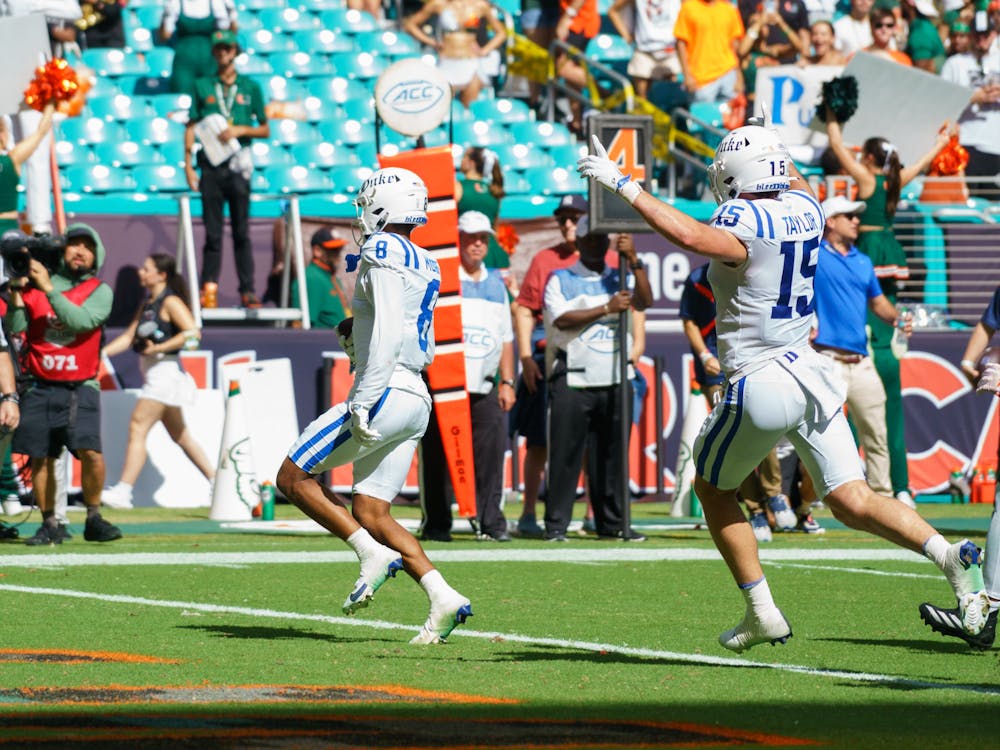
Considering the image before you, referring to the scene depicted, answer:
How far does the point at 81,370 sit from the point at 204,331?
4.35m

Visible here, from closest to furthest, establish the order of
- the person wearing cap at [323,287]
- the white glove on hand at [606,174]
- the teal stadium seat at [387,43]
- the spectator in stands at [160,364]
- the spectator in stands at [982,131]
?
the white glove on hand at [606,174]
the spectator in stands at [160,364]
the person wearing cap at [323,287]
the spectator in stands at [982,131]
the teal stadium seat at [387,43]

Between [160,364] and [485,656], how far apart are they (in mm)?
9156

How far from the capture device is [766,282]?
24.7 ft

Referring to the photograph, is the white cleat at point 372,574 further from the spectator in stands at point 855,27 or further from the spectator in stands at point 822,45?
the spectator in stands at point 855,27

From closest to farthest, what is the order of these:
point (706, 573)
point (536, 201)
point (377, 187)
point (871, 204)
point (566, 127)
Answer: point (377, 187), point (706, 573), point (871, 204), point (536, 201), point (566, 127)

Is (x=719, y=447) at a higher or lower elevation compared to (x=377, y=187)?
lower

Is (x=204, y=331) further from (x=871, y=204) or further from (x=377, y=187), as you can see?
(x=377, y=187)

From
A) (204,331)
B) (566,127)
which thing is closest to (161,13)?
(566,127)

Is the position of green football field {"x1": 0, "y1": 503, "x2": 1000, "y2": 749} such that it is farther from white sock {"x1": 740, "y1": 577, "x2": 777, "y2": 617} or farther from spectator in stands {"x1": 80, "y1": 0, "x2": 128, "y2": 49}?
spectator in stands {"x1": 80, "y1": 0, "x2": 128, "y2": 49}

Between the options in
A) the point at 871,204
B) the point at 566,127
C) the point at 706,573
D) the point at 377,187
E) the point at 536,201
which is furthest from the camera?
the point at 566,127

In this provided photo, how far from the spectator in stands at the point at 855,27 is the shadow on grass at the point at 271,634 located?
16.3 meters

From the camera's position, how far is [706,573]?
37.1 feet

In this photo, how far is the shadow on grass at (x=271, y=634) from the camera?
8289mm

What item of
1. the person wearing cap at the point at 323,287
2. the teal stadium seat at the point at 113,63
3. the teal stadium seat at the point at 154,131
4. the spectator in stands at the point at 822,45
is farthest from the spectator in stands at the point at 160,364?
the spectator in stands at the point at 822,45
